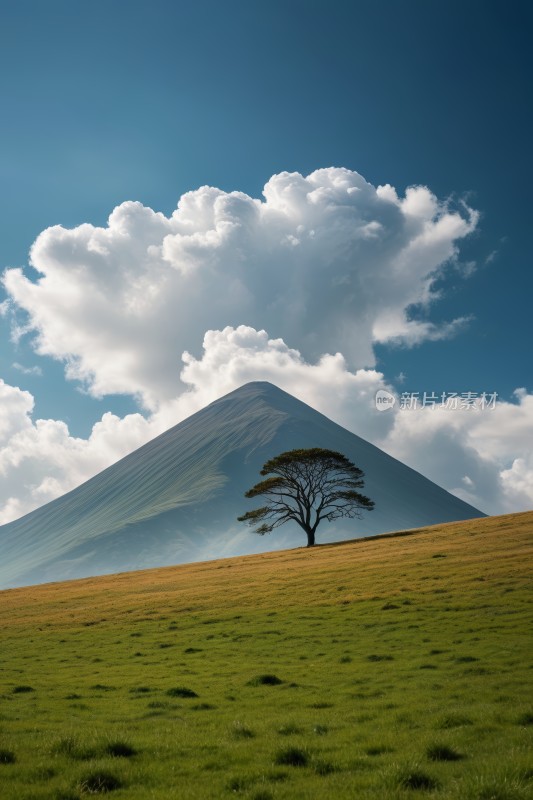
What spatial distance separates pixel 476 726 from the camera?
14289mm

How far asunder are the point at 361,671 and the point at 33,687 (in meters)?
13.1

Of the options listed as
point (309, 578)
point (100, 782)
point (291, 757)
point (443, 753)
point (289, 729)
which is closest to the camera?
point (100, 782)

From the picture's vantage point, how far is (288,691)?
69.7 ft

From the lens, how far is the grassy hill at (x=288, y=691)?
10.9 meters

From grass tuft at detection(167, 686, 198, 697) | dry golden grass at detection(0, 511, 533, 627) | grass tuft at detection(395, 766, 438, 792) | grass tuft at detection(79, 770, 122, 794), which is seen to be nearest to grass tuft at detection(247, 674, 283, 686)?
grass tuft at detection(167, 686, 198, 697)

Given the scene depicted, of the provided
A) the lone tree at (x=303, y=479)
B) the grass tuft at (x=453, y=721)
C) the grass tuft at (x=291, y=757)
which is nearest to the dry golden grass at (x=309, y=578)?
the lone tree at (x=303, y=479)

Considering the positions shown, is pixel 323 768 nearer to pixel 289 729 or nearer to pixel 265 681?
pixel 289 729

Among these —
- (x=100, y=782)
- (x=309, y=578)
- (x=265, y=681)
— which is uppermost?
(x=100, y=782)

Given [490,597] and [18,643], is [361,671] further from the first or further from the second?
[18,643]

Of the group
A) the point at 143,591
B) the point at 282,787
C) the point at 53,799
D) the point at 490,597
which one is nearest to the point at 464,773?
the point at 282,787

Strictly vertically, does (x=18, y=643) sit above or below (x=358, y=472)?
below

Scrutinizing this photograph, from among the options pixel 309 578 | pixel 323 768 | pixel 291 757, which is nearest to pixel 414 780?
pixel 323 768

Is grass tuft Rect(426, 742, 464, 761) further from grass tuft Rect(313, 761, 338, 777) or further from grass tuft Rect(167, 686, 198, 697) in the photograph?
grass tuft Rect(167, 686, 198, 697)

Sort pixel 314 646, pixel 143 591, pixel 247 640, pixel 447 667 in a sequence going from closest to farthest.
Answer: pixel 447 667
pixel 314 646
pixel 247 640
pixel 143 591
